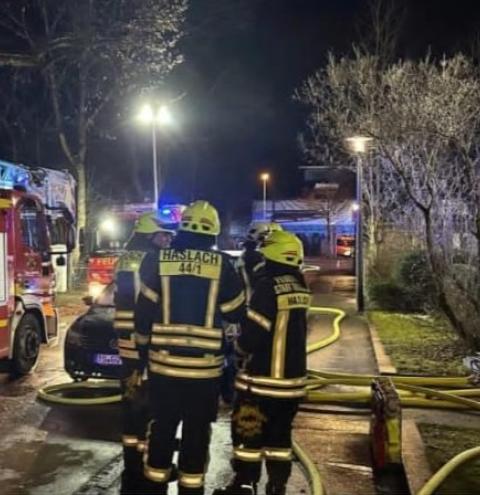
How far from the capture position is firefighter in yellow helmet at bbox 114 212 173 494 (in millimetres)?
5480

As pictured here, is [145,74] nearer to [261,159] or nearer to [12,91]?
[12,91]

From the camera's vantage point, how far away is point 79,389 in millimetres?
8453

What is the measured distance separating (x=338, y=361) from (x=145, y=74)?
11.0m

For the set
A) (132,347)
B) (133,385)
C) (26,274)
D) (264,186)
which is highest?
(264,186)

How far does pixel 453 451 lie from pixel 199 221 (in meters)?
3.24

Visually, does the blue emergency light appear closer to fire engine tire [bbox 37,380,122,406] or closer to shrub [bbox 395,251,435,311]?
fire engine tire [bbox 37,380,122,406]

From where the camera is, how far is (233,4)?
23.2 meters

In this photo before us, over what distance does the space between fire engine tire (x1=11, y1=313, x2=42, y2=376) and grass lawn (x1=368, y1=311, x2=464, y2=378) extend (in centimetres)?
493

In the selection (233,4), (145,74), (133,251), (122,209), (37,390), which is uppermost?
(233,4)

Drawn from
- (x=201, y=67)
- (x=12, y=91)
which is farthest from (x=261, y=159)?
(x=12, y=91)

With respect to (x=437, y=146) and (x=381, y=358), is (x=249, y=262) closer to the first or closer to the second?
(x=381, y=358)

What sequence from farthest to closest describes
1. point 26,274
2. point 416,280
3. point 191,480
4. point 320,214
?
point 320,214, point 416,280, point 26,274, point 191,480

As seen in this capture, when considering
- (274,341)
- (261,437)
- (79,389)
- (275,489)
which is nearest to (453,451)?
(275,489)

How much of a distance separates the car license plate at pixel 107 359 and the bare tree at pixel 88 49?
757cm
